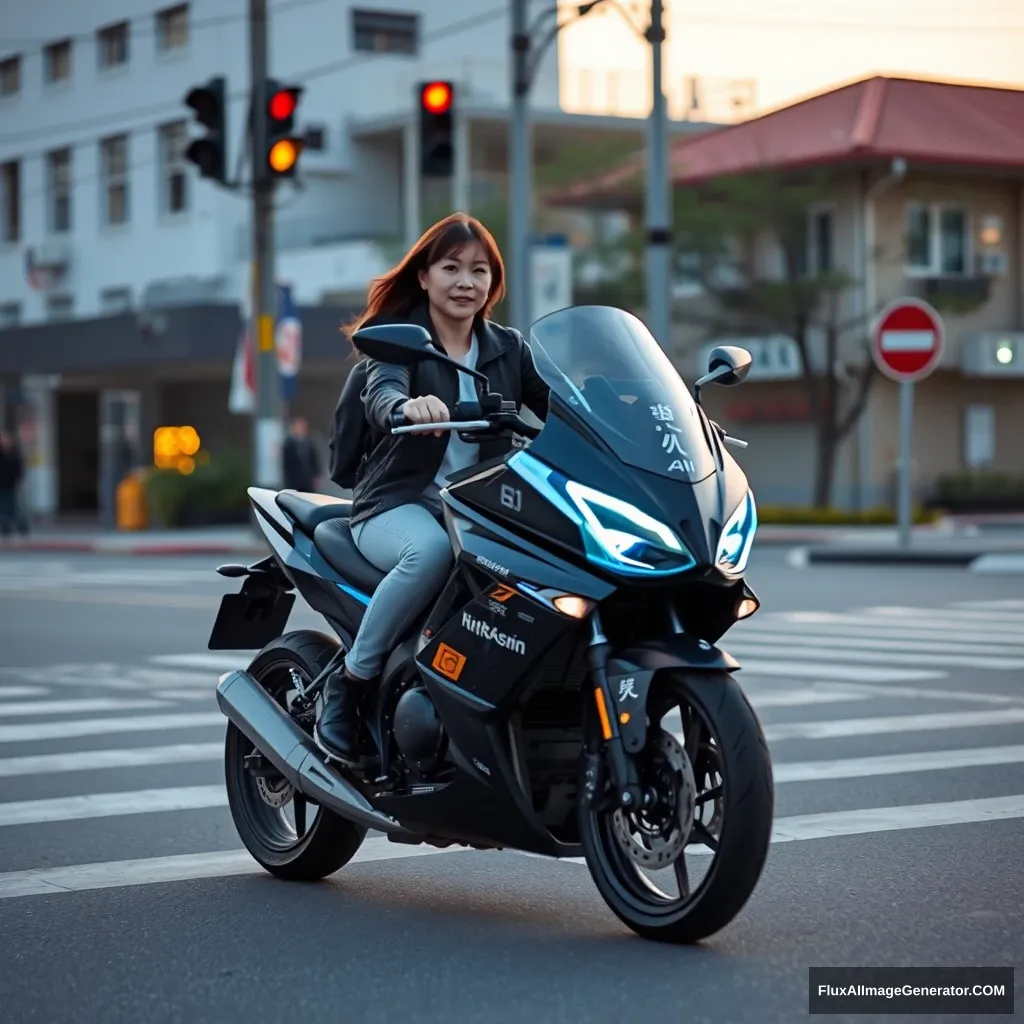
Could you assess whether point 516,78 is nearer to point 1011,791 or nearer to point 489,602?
point 1011,791

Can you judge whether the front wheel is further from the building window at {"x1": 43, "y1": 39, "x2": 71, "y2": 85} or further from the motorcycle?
the building window at {"x1": 43, "y1": 39, "x2": 71, "y2": 85}

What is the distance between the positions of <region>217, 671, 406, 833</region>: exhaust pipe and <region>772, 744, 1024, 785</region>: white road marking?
264 centimetres

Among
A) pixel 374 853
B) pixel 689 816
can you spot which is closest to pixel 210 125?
pixel 374 853

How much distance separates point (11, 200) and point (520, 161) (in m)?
31.7

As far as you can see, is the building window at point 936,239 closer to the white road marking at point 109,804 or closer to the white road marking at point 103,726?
the white road marking at point 103,726

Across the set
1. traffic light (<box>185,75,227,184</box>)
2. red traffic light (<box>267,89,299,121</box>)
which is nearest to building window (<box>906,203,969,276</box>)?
red traffic light (<box>267,89,299,121</box>)

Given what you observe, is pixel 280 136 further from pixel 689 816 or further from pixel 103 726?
pixel 689 816

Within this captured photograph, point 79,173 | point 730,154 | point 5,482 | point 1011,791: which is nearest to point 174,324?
point 5,482

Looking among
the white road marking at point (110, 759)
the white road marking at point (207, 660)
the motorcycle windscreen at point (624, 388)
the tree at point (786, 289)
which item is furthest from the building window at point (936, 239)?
the motorcycle windscreen at point (624, 388)

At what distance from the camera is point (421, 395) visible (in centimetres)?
588

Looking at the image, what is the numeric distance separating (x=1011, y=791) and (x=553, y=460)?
3.43 metres

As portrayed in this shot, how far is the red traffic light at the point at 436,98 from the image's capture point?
19.9m

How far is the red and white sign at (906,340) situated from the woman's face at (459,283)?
17.7m

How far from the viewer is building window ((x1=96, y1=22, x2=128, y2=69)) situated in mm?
50938
